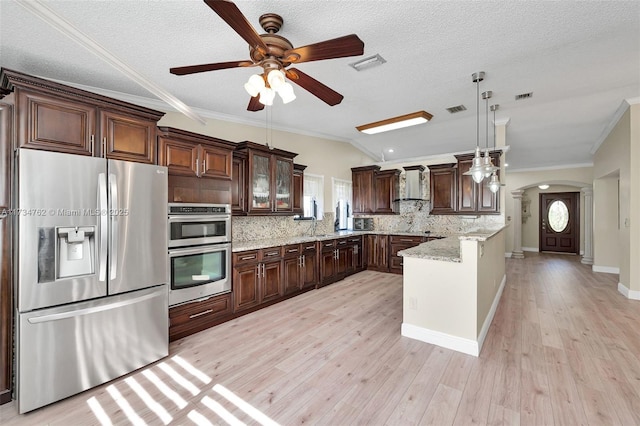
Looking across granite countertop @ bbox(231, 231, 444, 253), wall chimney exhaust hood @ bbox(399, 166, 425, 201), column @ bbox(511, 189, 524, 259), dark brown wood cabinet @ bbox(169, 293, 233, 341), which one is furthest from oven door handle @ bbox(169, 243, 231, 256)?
column @ bbox(511, 189, 524, 259)

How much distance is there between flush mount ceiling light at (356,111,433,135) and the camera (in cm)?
449

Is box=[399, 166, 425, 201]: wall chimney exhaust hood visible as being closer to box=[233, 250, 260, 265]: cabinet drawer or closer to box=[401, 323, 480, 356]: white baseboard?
box=[401, 323, 480, 356]: white baseboard

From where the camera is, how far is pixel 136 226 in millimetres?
2422

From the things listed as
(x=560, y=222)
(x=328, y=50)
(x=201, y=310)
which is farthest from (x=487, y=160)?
(x=560, y=222)

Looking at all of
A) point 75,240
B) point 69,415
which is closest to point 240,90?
point 75,240

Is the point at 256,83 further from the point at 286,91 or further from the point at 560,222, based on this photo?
the point at 560,222

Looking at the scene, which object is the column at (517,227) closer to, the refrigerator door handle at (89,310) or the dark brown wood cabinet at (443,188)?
the dark brown wood cabinet at (443,188)

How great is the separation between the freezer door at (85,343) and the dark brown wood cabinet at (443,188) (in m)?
5.01

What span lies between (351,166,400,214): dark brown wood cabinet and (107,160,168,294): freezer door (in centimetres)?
470

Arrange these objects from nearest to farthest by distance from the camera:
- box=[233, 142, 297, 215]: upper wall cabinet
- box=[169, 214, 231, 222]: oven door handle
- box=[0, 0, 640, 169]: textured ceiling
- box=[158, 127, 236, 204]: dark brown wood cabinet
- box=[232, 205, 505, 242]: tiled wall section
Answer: box=[0, 0, 640, 169]: textured ceiling
box=[169, 214, 231, 222]: oven door handle
box=[158, 127, 236, 204]: dark brown wood cabinet
box=[233, 142, 297, 215]: upper wall cabinet
box=[232, 205, 505, 242]: tiled wall section

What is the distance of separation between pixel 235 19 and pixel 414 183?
203 inches

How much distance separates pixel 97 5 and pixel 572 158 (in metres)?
9.70

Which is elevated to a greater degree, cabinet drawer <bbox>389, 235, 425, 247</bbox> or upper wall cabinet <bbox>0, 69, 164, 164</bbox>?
upper wall cabinet <bbox>0, 69, 164, 164</bbox>

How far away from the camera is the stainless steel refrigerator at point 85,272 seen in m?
1.93
